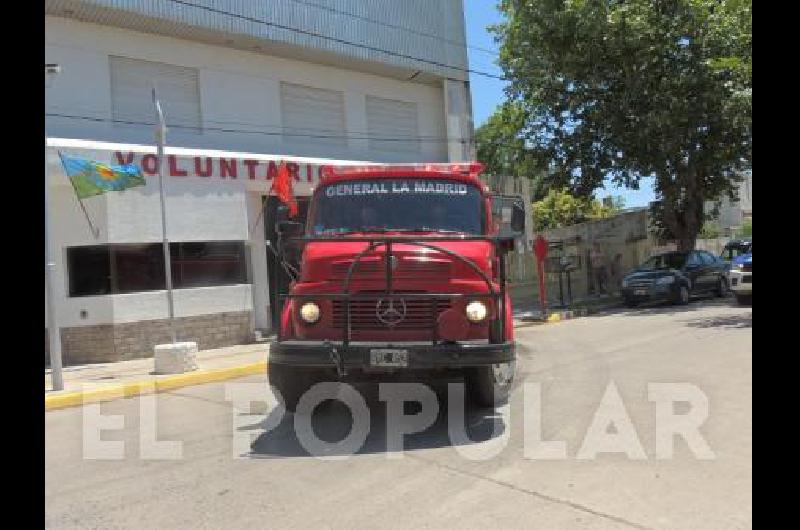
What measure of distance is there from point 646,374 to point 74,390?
23.7 ft

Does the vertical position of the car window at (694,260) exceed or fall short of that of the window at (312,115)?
it falls short

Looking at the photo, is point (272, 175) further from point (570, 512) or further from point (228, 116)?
point (570, 512)

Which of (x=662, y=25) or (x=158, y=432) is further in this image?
(x=662, y=25)

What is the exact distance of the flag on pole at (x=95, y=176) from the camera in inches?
430

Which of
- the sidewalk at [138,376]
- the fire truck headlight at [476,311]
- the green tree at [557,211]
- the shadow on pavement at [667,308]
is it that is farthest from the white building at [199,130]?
the green tree at [557,211]

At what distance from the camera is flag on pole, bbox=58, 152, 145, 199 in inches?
430

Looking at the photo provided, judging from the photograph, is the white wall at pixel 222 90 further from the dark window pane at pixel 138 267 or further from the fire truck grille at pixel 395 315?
the fire truck grille at pixel 395 315

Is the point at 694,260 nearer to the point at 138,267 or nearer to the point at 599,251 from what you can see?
the point at 599,251

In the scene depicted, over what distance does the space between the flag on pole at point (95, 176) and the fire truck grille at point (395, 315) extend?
6.38 meters

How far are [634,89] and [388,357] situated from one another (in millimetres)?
16501

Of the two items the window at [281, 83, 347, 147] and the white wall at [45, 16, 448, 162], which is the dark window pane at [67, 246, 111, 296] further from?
the window at [281, 83, 347, 147]

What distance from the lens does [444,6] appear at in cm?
1967

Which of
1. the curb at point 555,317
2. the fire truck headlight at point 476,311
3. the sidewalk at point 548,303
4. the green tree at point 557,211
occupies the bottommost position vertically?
the curb at point 555,317
